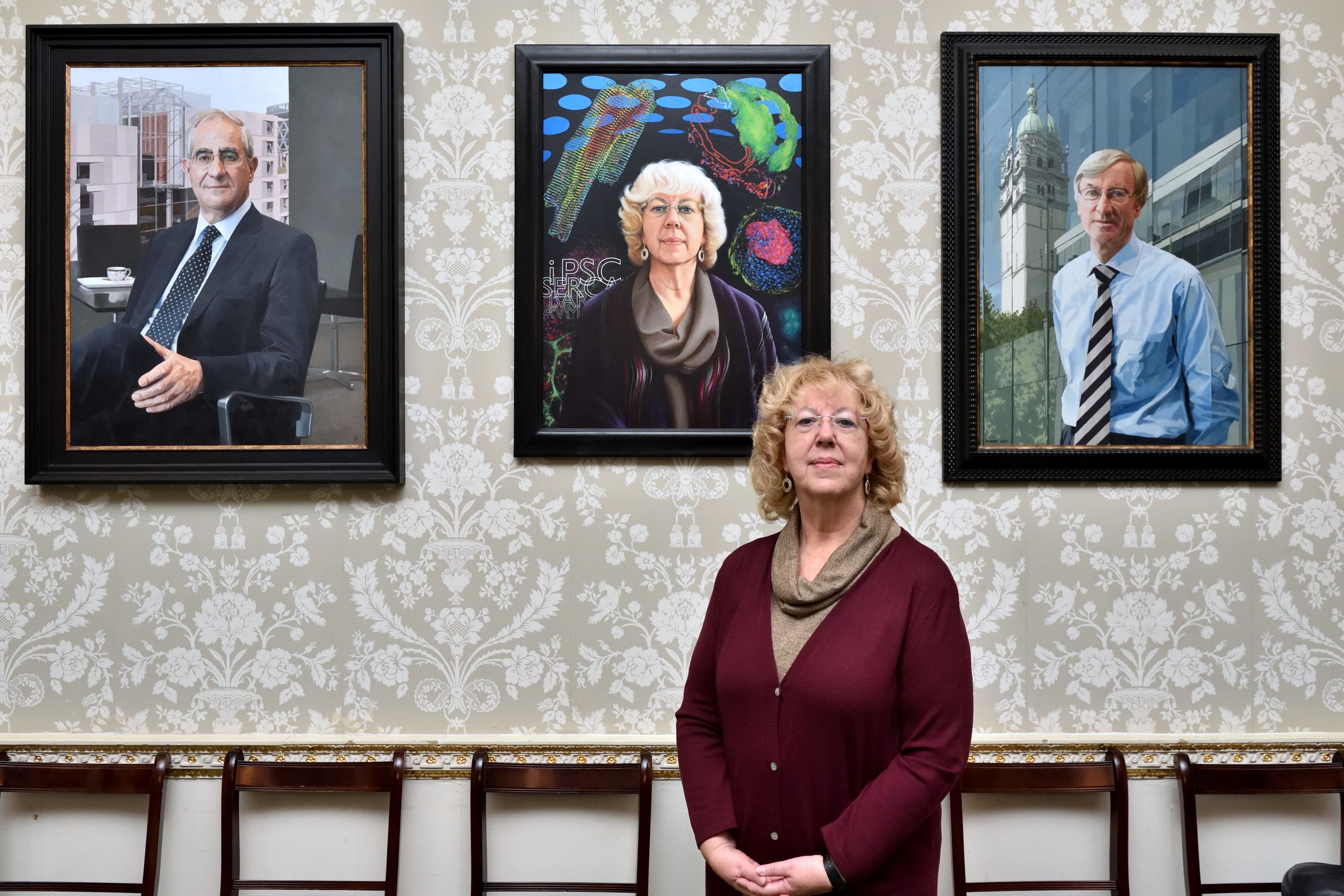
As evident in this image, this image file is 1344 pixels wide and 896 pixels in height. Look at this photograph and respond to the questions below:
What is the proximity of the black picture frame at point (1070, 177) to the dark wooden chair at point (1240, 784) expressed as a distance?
72 cm

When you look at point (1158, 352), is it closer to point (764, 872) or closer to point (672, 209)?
point (672, 209)

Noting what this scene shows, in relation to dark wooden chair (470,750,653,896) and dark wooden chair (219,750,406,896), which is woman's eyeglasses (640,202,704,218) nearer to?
dark wooden chair (470,750,653,896)

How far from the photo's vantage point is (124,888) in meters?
2.31

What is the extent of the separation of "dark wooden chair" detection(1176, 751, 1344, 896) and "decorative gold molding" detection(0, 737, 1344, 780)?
0.04 meters

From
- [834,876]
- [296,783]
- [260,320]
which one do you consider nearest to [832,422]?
[834,876]

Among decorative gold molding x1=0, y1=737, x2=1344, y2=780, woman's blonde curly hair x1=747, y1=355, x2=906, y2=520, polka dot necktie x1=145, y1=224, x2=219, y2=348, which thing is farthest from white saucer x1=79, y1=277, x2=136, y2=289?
woman's blonde curly hair x1=747, y1=355, x2=906, y2=520

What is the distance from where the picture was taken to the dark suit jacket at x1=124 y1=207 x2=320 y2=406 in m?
2.37

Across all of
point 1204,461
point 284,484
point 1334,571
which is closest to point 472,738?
point 284,484

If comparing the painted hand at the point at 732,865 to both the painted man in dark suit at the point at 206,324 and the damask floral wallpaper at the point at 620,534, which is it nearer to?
the damask floral wallpaper at the point at 620,534

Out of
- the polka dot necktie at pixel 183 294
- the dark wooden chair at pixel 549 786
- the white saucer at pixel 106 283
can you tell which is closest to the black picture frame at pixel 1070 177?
the dark wooden chair at pixel 549 786

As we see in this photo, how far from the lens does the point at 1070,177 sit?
7.80 feet

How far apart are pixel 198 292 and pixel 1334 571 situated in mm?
2975

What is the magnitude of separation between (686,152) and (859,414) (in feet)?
3.30

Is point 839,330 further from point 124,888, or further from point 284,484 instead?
point 124,888
